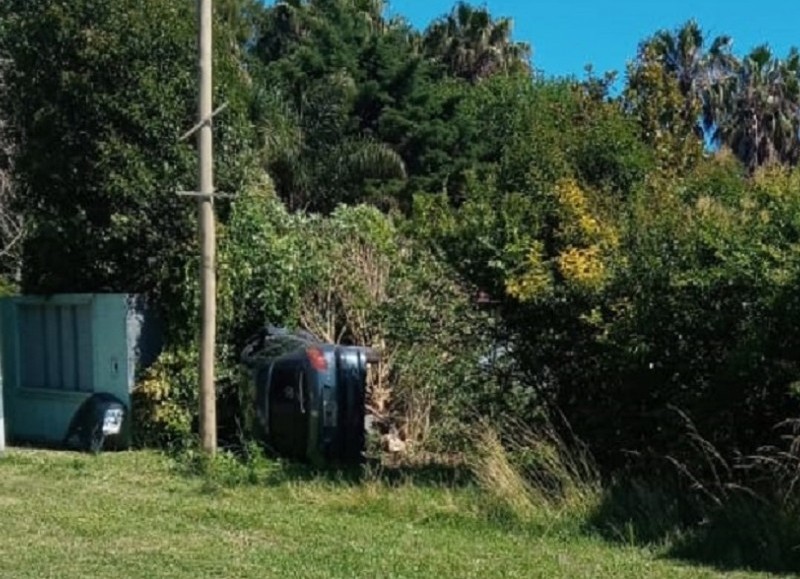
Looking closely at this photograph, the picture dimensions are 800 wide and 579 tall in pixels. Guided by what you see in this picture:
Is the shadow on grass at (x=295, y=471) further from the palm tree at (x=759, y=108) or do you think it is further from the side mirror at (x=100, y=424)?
the palm tree at (x=759, y=108)

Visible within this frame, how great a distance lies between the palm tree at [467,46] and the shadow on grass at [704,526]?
3655cm

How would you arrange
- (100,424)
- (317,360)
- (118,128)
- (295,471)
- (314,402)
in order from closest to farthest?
(295,471), (314,402), (317,360), (100,424), (118,128)

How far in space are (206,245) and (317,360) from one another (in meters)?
1.72

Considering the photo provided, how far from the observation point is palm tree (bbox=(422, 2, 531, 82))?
45.8m

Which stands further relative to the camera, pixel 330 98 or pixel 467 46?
pixel 467 46

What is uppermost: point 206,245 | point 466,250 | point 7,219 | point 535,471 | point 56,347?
point 7,219

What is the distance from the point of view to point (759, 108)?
43.1 meters

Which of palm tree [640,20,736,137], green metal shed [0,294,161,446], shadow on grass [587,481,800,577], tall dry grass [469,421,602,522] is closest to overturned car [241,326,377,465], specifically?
tall dry grass [469,421,602,522]

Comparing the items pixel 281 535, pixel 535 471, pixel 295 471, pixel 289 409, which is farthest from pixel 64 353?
pixel 535 471

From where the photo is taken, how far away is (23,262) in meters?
18.1

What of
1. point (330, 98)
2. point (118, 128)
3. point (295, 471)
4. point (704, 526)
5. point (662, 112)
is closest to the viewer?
point (704, 526)

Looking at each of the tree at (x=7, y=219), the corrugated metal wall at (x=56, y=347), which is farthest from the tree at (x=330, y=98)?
the corrugated metal wall at (x=56, y=347)

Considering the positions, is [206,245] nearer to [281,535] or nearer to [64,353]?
[64,353]

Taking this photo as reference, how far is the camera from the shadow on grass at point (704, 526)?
8523 millimetres
